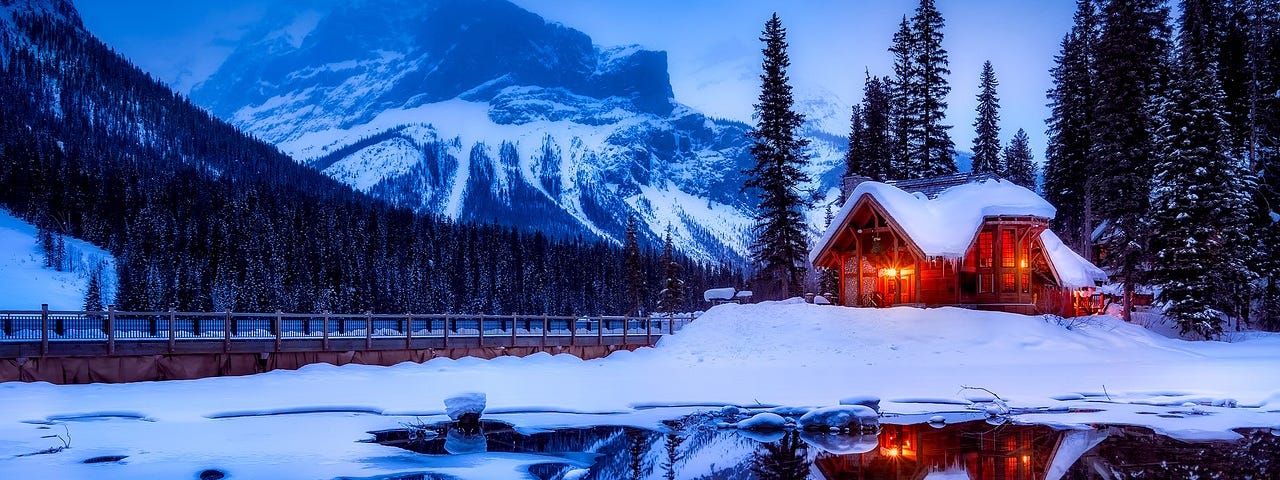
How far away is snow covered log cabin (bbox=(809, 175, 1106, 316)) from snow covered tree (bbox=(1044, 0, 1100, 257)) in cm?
1521

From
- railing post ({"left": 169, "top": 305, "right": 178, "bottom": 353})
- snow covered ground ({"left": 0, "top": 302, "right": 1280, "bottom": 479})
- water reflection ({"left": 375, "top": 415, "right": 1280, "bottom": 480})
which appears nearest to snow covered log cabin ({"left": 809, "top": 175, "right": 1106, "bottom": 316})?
snow covered ground ({"left": 0, "top": 302, "right": 1280, "bottom": 479})

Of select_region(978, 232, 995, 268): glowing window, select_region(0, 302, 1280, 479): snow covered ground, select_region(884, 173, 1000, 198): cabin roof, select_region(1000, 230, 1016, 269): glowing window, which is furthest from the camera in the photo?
select_region(884, 173, 1000, 198): cabin roof

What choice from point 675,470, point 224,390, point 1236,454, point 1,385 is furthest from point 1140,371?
point 1,385

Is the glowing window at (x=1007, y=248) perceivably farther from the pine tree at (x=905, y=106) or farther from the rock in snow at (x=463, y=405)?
the rock in snow at (x=463, y=405)

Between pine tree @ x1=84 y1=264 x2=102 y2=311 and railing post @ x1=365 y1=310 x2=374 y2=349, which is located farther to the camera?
pine tree @ x1=84 y1=264 x2=102 y2=311

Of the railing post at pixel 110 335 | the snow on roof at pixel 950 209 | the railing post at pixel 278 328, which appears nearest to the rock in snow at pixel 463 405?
the railing post at pixel 278 328

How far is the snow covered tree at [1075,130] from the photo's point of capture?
49656 mm

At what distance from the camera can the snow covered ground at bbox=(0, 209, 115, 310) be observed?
79.9m

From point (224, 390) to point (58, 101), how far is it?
19278 centimetres

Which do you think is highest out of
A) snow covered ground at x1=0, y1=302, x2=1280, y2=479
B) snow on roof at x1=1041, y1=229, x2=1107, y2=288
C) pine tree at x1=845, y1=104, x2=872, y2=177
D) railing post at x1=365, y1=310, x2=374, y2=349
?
pine tree at x1=845, y1=104, x2=872, y2=177

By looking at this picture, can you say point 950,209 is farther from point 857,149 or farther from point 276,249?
point 276,249

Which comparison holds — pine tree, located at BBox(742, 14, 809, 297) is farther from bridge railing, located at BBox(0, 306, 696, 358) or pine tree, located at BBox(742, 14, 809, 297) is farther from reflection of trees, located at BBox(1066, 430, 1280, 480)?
reflection of trees, located at BBox(1066, 430, 1280, 480)

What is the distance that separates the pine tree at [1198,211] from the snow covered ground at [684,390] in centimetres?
226

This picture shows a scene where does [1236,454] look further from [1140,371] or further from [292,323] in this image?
[292,323]
